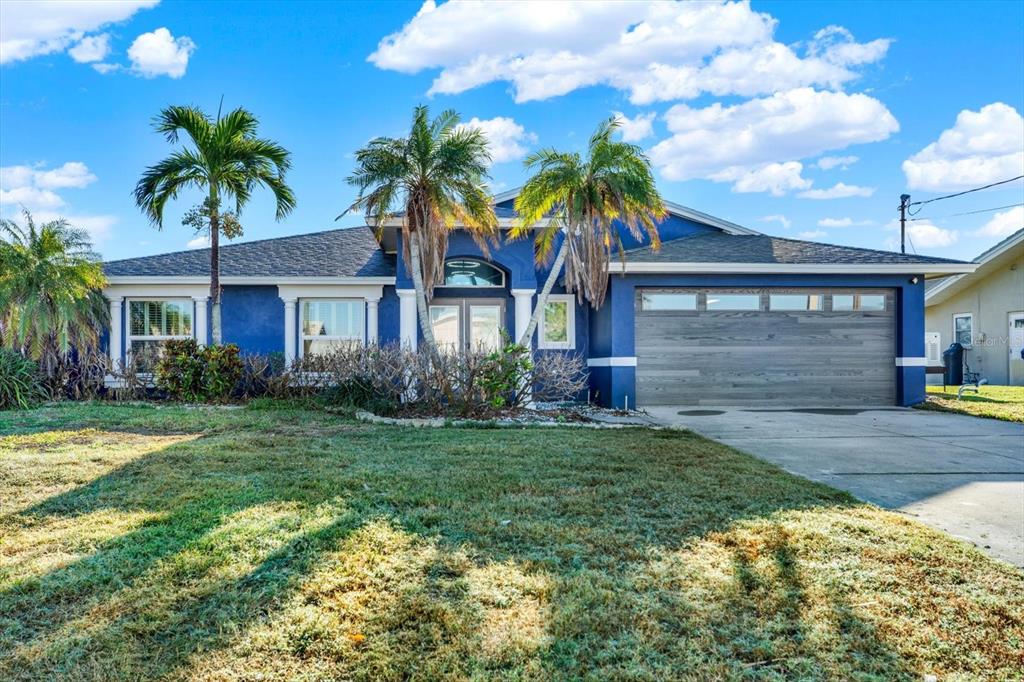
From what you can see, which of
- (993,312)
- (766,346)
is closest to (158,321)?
(766,346)

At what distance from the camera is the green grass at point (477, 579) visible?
252cm

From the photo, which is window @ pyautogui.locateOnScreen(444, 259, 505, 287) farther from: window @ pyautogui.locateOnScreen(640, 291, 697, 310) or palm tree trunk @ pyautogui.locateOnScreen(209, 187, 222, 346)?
palm tree trunk @ pyautogui.locateOnScreen(209, 187, 222, 346)

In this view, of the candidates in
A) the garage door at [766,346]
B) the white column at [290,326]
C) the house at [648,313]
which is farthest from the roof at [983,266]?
the white column at [290,326]

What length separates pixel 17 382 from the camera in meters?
11.2

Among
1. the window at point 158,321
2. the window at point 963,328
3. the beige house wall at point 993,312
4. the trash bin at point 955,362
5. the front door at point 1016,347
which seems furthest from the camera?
the window at point 963,328

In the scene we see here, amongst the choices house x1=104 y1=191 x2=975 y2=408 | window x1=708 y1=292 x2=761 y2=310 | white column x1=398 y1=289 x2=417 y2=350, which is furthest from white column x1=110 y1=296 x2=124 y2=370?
window x1=708 y1=292 x2=761 y2=310

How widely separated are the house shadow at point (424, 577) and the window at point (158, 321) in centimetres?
898

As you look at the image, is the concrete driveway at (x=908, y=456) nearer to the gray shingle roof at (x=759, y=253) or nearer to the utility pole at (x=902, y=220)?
the gray shingle roof at (x=759, y=253)

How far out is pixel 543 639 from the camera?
2.66 meters

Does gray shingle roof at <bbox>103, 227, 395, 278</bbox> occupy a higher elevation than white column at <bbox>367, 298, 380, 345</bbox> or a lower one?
higher

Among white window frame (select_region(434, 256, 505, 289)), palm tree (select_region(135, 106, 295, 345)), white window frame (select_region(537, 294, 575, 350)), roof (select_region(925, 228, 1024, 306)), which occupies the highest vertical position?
palm tree (select_region(135, 106, 295, 345))

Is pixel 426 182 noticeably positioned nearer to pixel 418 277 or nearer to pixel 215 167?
pixel 418 277

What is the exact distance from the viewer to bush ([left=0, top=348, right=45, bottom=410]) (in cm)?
1101

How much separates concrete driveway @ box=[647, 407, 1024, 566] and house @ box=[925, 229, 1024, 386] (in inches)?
438
